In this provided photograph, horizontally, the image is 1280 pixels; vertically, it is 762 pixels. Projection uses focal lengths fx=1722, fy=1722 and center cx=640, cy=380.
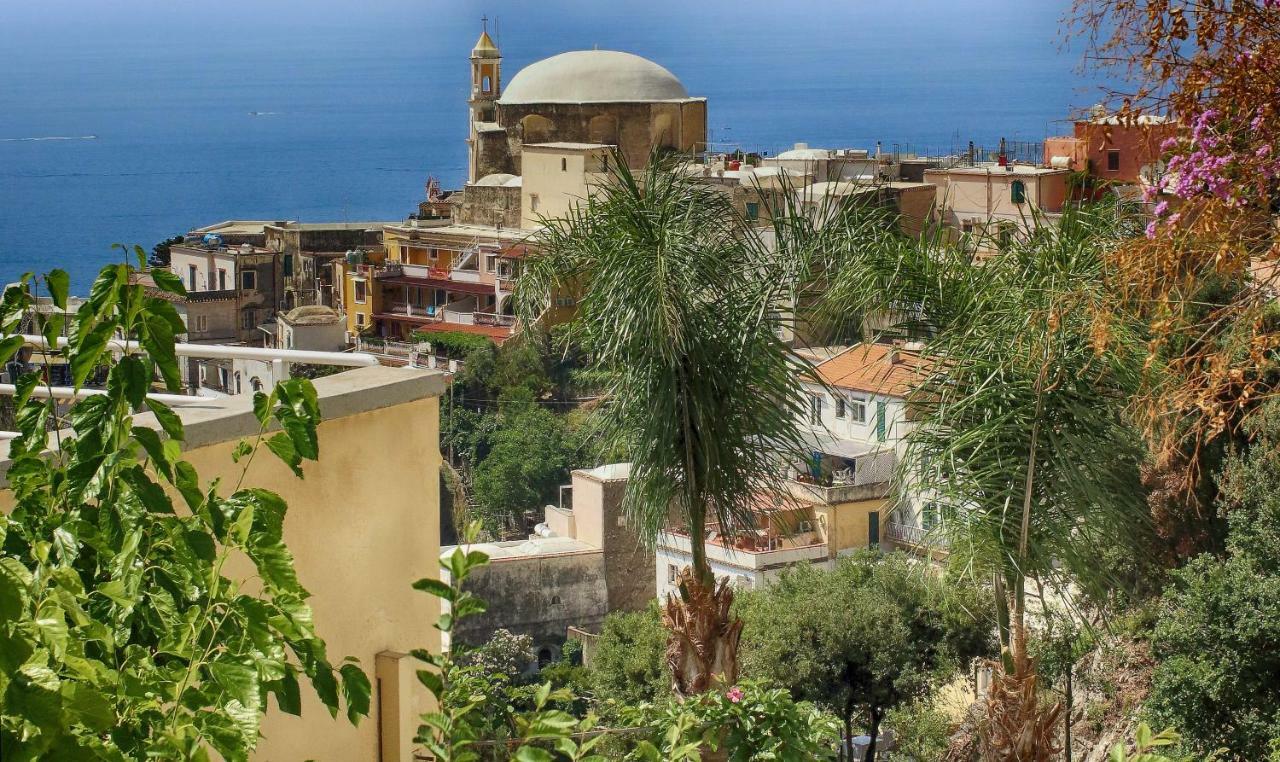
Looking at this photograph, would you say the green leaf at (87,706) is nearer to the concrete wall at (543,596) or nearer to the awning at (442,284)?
the concrete wall at (543,596)

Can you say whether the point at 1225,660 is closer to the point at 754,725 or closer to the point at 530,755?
the point at 754,725

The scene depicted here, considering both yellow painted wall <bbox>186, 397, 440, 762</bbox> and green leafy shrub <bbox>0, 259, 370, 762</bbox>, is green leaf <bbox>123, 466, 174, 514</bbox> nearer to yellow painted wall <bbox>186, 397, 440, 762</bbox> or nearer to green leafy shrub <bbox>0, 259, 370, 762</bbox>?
green leafy shrub <bbox>0, 259, 370, 762</bbox>

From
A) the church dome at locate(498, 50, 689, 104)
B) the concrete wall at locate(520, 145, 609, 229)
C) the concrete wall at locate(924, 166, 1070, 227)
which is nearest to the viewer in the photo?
the concrete wall at locate(924, 166, 1070, 227)

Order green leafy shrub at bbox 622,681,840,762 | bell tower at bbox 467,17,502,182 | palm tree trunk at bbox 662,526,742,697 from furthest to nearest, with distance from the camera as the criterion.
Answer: bell tower at bbox 467,17,502,182, palm tree trunk at bbox 662,526,742,697, green leafy shrub at bbox 622,681,840,762

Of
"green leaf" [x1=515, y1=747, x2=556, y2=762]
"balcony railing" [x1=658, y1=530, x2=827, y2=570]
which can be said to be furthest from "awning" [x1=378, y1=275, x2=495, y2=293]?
"green leaf" [x1=515, y1=747, x2=556, y2=762]

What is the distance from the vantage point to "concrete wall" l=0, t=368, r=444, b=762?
283 cm

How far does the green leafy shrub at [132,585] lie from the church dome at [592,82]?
4256 centimetres

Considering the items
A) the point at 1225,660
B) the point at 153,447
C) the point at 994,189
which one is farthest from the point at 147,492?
the point at 994,189

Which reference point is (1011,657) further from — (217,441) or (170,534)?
(170,534)

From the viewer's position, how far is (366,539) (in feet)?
9.85

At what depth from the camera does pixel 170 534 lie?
1.75 metres

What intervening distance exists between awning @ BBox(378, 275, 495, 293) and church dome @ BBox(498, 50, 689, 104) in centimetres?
805

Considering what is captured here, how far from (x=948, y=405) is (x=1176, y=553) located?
6313 millimetres

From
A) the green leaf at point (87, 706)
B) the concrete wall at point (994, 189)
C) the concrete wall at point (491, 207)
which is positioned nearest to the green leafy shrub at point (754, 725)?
the green leaf at point (87, 706)
